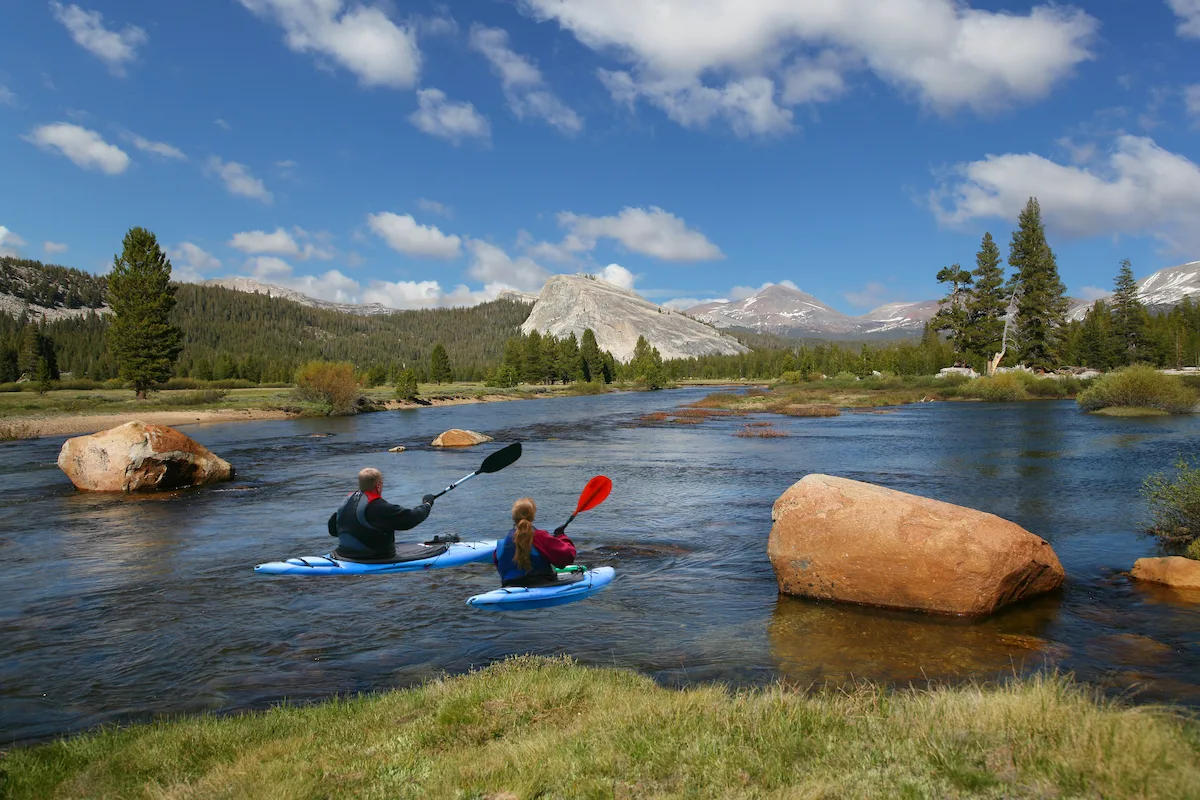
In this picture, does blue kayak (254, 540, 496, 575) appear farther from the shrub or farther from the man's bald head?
the shrub

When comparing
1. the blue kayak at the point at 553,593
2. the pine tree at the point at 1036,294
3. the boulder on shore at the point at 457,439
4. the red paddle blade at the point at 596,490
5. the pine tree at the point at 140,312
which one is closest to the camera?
the blue kayak at the point at 553,593

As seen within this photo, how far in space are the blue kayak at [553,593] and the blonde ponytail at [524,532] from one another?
0.42 metres

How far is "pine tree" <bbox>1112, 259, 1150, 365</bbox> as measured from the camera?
288ft

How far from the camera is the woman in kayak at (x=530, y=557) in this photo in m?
10.4

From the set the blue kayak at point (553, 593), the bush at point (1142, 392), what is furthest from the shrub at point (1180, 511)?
the bush at point (1142, 392)

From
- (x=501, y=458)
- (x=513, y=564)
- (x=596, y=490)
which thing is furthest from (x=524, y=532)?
(x=501, y=458)

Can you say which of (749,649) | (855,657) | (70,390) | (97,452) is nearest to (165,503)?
(97,452)

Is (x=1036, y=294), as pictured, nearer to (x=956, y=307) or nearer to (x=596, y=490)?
(x=956, y=307)

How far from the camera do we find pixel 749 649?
29.8 feet

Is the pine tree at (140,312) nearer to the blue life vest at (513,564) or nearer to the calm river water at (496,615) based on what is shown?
the calm river water at (496,615)

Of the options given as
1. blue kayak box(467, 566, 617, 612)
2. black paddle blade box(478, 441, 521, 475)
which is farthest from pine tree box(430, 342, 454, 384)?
blue kayak box(467, 566, 617, 612)

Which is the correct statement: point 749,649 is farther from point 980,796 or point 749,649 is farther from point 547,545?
point 980,796

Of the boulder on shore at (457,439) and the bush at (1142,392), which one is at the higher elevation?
the bush at (1142,392)

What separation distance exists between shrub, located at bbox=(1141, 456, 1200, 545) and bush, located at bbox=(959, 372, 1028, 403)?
53.1m
